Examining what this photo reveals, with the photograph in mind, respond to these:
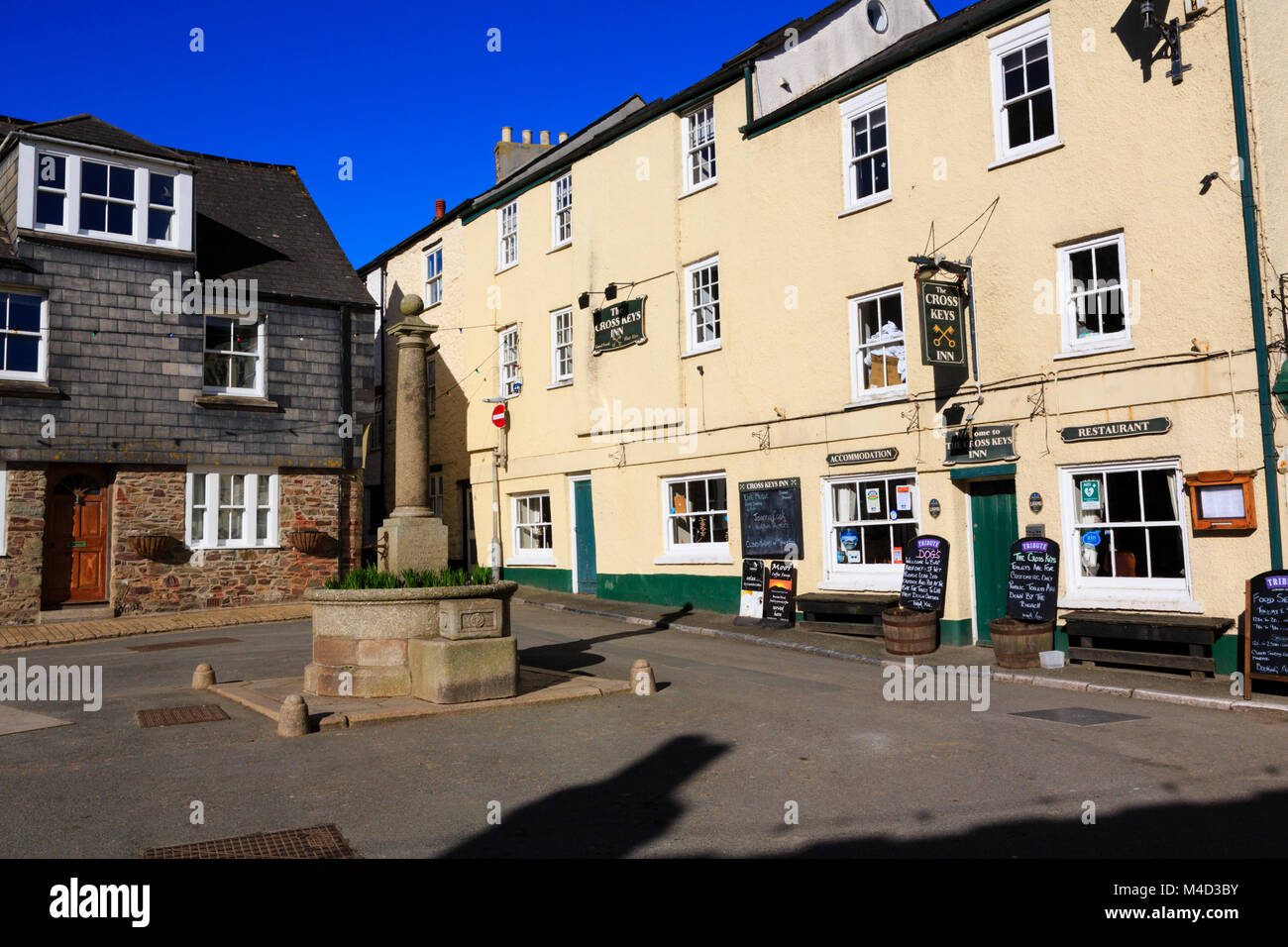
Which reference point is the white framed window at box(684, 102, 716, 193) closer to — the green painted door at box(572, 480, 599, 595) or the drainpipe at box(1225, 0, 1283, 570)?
the green painted door at box(572, 480, 599, 595)

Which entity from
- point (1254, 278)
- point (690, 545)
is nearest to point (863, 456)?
point (690, 545)

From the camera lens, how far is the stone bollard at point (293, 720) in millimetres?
8750

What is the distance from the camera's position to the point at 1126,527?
40.8 ft

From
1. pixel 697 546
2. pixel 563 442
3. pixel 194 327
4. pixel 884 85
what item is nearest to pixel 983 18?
pixel 884 85

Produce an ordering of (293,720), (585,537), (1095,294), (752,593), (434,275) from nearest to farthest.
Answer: (293,720) < (1095,294) < (752,593) < (585,537) < (434,275)

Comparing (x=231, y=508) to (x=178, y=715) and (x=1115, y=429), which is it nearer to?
(x=178, y=715)

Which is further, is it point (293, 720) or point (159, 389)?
point (159, 389)

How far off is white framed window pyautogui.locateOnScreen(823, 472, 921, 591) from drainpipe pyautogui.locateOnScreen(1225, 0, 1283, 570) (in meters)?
4.68

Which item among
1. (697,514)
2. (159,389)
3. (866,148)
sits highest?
(866,148)

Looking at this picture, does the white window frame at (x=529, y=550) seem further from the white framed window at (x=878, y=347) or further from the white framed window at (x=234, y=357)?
the white framed window at (x=878, y=347)

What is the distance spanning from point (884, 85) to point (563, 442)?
32.6 ft

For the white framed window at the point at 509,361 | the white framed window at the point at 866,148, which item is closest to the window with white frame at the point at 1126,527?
the white framed window at the point at 866,148

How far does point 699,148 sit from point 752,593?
844 cm
